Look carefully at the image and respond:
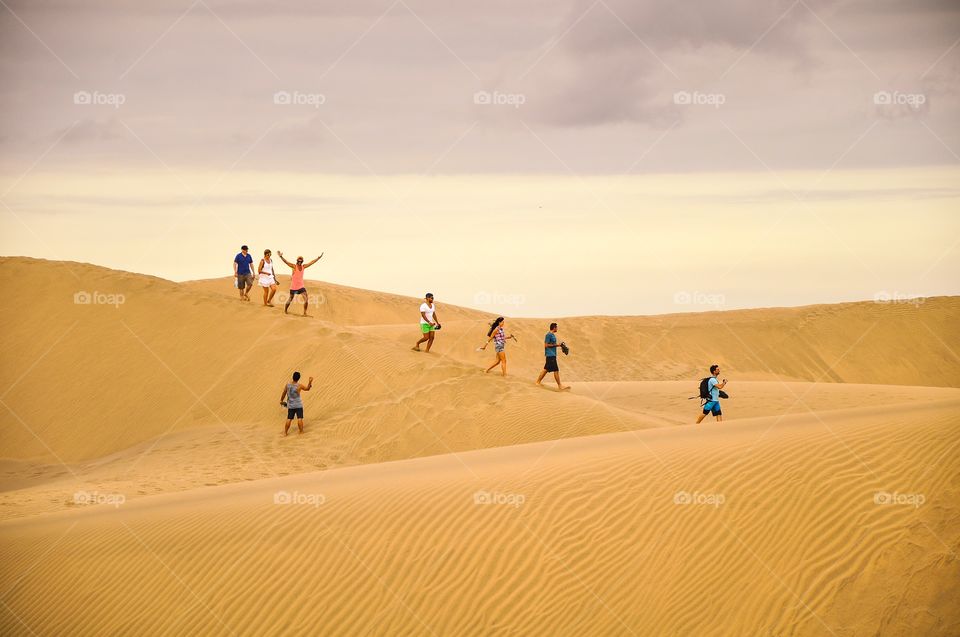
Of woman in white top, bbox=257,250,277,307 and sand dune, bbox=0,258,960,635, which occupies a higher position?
woman in white top, bbox=257,250,277,307

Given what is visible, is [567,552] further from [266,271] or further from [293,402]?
[266,271]

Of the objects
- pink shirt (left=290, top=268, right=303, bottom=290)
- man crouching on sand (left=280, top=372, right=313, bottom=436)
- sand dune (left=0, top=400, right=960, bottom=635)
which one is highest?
pink shirt (left=290, top=268, right=303, bottom=290)

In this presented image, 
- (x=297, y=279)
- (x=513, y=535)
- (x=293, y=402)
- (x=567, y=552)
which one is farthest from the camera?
(x=297, y=279)

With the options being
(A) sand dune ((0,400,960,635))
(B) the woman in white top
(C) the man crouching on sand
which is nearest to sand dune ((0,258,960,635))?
(A) sand dune ((0,400,960,635))

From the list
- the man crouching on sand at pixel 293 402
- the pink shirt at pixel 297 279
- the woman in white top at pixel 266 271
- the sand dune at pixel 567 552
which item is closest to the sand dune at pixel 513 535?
the sand dune at pixel 567 552

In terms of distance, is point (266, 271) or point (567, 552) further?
point (266, 271)

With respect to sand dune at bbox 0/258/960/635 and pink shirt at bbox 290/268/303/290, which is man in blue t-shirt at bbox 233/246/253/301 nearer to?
pink shirt at bbox 290/268/303/290

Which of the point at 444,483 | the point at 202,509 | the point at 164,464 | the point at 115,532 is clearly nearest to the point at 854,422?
the point at 444,483

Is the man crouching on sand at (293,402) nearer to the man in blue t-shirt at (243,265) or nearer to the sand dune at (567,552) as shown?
the man in blue t-shirt at (243,265)

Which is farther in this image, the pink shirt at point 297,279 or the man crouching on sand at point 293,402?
the pink shirt at point 297,279

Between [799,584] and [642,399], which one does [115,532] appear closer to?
[799,584]

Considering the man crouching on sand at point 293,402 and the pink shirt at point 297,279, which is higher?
the pink shirt at point 297,279

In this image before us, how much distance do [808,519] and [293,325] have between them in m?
18.7

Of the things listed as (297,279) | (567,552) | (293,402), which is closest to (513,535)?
(567,552)
